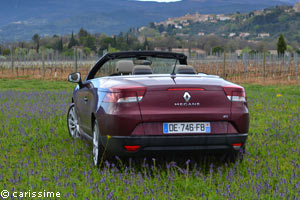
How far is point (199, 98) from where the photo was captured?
4.85 meters

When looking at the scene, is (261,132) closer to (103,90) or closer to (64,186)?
(103,90)

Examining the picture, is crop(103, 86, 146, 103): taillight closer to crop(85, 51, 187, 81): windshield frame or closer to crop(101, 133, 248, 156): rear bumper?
crop(101, 133, 248, 156): rear bumper

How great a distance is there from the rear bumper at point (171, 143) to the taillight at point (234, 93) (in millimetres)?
415

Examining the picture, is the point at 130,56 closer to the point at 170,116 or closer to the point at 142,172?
the point at 142,172

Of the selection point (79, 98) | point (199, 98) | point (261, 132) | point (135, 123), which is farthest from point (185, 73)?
point (261, 132)

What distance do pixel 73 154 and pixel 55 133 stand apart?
190 cm

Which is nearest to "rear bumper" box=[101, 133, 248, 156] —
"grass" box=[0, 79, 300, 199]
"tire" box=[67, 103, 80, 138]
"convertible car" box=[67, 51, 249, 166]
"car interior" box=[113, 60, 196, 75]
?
"convertible car" box=[67, 51, 249, 166]

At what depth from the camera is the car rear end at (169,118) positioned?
4.73 meters

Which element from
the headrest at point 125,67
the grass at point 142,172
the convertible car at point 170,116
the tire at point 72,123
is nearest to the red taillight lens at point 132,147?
the convertible car at point 170,116

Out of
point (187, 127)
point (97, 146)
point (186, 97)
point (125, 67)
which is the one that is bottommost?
point (97, 146)

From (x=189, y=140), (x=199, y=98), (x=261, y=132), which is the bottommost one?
(x=261, y=132)

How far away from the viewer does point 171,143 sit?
4730 millimetres

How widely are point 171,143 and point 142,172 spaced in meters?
0.75

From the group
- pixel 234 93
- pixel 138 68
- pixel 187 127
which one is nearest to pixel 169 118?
pixel 187 127
